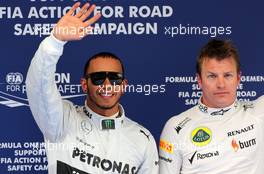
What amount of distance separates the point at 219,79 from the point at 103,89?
1.90ft

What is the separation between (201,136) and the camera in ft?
8.41

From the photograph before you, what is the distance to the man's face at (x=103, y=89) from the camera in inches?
97.7

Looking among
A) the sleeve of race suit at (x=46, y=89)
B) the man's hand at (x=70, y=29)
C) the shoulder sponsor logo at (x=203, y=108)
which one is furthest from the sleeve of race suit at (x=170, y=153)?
the man's hand at (x=70, y=29)

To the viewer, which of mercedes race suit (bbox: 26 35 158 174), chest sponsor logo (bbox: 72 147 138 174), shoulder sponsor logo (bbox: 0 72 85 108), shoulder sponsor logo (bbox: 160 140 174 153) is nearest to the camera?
mercedes race suit (bbox: 26 35 158 174)

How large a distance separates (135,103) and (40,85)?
114 centimetres

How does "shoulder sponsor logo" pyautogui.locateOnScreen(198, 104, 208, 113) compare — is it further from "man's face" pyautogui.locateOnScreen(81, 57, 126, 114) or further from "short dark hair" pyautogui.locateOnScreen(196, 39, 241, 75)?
"man's face" pyautogui.locateOnScreen(81, 57, 126, 114)

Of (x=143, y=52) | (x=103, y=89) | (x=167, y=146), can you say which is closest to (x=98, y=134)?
(x=103, y=89)

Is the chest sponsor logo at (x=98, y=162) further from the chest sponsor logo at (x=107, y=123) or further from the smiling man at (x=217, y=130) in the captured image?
the smiling man at (x=217, y=130)

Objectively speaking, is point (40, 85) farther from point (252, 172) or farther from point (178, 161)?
point (252, 172)

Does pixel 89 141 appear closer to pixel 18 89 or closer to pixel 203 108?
pixel 203 108

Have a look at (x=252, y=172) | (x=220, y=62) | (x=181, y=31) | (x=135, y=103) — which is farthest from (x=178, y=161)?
(x=181, y=31)

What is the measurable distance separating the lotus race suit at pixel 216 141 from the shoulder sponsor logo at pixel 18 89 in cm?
84

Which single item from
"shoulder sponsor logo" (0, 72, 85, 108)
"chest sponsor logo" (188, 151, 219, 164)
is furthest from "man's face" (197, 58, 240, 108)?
"shoulder sponsor logo" (0, 72, 85, 108)

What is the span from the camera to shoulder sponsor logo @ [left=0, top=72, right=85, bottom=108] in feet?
10.5
